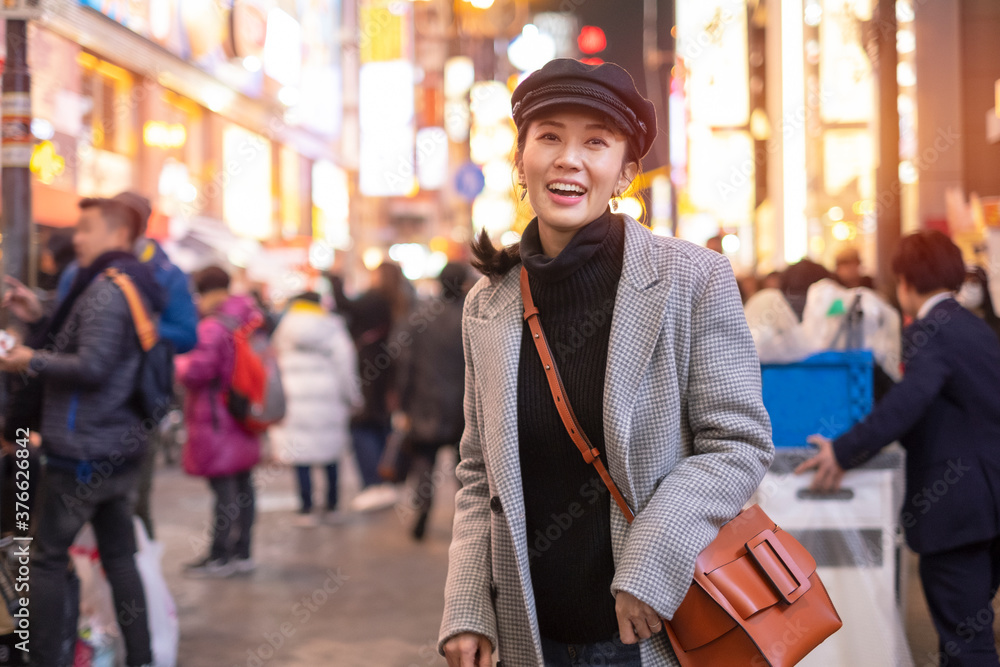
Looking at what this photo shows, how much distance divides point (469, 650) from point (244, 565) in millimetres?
5444

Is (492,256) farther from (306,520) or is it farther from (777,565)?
(306,520)

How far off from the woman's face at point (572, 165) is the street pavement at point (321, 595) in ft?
11.8

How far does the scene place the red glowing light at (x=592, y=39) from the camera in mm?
8539

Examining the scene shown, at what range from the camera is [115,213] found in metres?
4.79

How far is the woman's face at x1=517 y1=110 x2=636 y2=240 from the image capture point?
2018 millimetres

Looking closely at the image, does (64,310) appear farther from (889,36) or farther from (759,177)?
(759,177)

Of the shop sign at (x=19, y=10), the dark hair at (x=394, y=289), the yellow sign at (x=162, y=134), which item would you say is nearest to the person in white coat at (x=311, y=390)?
the dark hair at (x=394, y=289)

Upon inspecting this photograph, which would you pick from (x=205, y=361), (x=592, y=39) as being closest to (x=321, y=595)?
(x=205, y=361)

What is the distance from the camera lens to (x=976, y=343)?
146 inches

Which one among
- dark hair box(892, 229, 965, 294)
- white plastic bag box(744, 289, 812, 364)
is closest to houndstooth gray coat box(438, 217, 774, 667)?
white plastic bag box(744, 289, 812, 364)

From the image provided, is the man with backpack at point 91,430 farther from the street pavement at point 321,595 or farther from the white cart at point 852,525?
the white cart at point 852,525

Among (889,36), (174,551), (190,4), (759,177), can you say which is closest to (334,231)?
(190,4)

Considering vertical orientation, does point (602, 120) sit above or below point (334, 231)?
below

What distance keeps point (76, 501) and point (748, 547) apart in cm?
342
